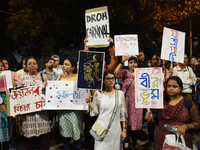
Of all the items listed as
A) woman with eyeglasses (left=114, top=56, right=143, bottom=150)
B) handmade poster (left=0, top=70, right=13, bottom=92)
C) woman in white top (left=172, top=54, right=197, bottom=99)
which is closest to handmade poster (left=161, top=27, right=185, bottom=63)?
woman with eyeglasses (left=114, top=56, right=143, bottom=150)

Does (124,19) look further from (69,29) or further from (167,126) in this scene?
(167,126)

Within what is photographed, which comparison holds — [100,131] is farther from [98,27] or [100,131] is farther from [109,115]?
[98,27]

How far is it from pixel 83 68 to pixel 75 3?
8431 millimetres

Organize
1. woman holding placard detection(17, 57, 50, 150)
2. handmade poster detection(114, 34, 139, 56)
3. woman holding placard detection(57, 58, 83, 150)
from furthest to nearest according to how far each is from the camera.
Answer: handmade poster detection(114, 34, 139, 56) → woman holding placard detection(57, 58, 83, 150) → woman holding placard detection(17, 57, 50, 150)

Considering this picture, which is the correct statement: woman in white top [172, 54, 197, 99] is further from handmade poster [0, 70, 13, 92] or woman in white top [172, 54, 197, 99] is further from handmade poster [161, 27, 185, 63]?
handmade poster [0, 70, 13, 92]

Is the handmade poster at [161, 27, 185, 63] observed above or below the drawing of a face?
above

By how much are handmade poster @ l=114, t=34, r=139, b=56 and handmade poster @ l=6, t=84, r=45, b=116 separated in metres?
1.70

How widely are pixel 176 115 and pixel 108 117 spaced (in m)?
0.98

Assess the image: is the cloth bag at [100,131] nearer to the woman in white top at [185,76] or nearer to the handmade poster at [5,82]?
the handmade poster at [5,82]

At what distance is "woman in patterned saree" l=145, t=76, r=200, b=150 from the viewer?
7.86 feet

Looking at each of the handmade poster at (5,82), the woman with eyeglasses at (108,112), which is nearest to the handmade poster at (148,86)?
the woman with eyeglasses at (108,112)

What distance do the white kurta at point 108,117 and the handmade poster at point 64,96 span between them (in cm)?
48

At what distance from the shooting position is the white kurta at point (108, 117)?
2.77 metres

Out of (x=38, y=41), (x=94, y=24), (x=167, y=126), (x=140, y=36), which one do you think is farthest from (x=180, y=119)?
(x=38, y=41)
